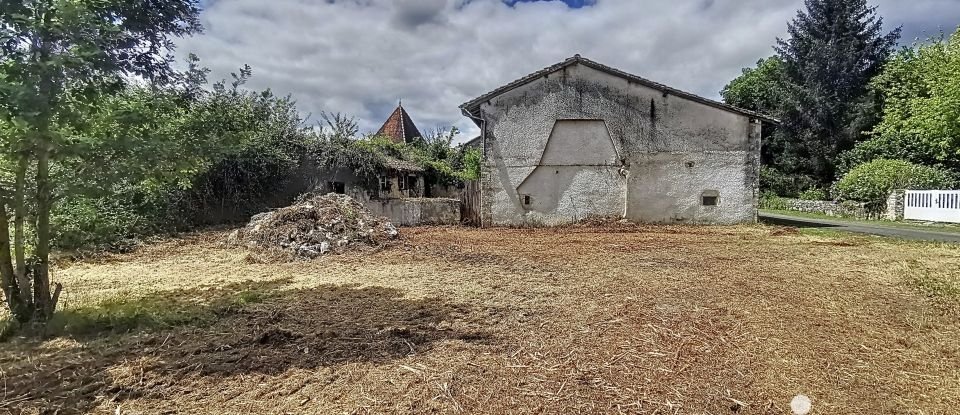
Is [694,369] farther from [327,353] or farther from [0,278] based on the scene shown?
[0,278]

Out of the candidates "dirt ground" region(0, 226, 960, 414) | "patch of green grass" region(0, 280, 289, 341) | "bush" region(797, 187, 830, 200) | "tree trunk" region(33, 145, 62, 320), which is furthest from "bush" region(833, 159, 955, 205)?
"tree trunk" region(33, 145, 62, 320)

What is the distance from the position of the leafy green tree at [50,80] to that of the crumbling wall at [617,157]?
35.3ft

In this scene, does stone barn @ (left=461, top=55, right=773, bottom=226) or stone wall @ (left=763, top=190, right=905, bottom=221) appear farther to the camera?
stone wall @ (left=763, top=190, right=905, bottom=221)

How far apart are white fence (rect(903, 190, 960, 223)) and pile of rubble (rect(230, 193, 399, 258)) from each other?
1735 cm

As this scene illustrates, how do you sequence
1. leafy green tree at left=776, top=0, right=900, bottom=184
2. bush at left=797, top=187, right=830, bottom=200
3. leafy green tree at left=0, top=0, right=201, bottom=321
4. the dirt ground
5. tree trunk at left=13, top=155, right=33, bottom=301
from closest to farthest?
the dirt ground, leafy green tree at left=0, top=0, right=201, bottom=321, tree trunk at left=13, top=155, right=33, bottom=301, bush at left=797, top=187, right=830, bottom=200, leafy green tree at left=776, top=0, right=900, bottom=184

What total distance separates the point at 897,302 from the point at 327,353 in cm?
620

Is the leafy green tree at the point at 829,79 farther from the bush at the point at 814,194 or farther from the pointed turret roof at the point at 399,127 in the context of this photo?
the pointed turret roof at the point at 399,127

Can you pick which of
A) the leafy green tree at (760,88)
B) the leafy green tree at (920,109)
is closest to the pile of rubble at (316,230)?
the leafy green tree at (920,109)

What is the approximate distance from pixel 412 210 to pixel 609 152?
643 cm

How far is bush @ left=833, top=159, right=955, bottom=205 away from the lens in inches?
687

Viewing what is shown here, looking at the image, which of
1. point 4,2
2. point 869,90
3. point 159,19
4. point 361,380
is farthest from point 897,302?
point 869,90

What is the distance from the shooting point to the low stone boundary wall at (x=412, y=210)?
608 inches

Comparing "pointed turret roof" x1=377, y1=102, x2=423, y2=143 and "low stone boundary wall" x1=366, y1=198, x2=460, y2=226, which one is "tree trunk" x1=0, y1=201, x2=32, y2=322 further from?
"pointed turret roof" x1=377, y1=102, x2=423, y2=143

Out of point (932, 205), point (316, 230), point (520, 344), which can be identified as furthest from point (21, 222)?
point (932, 205)
